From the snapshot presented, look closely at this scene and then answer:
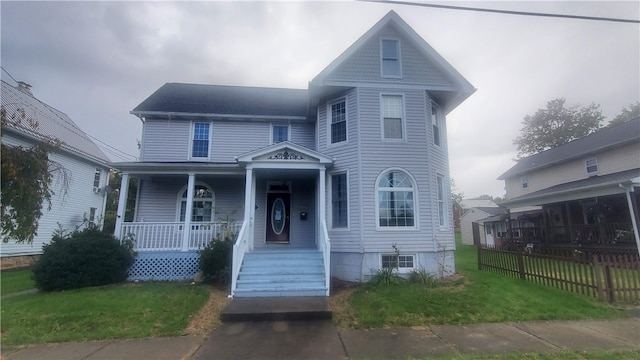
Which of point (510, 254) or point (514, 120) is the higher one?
point (514, 120)

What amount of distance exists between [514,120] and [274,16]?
145ft

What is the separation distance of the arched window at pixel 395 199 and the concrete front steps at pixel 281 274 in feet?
8.79

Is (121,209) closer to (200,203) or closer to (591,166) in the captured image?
(200,203)

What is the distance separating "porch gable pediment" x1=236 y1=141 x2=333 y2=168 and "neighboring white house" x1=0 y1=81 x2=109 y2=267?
34.6 ft

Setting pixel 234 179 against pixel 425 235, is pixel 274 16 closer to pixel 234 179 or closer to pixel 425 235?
pixel 234 179

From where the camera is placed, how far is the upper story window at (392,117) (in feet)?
36.0

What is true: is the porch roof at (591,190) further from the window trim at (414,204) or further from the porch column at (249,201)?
the porch column at (249,201)

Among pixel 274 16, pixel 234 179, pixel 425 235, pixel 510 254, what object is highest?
pixel 274 16

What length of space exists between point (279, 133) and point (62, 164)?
1273cm

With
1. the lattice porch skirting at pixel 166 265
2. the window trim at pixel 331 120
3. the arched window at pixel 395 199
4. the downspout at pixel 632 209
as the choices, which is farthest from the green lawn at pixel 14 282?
the downspout at pixel 632 209

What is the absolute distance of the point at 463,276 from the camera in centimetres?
1044

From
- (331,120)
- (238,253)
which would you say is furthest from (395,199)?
(238,253)

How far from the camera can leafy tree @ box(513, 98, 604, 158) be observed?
36.8 metres

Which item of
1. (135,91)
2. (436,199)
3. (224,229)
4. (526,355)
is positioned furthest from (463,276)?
(135,91)
